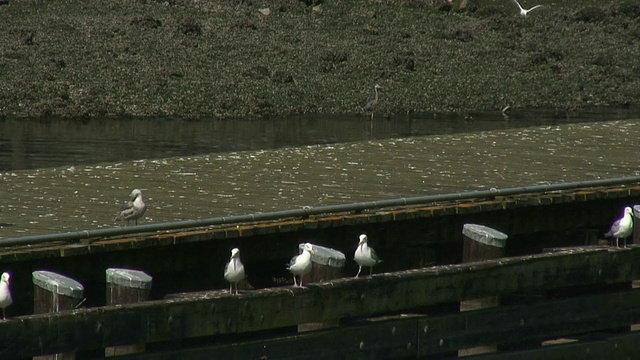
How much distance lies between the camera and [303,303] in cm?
1552

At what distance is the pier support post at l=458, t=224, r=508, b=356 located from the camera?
687 inches

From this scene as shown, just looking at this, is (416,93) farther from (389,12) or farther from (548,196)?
(548,196)

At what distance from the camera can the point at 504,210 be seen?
68.2 ft

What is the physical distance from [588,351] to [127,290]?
22.4 feet

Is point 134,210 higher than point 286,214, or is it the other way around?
point 286,214

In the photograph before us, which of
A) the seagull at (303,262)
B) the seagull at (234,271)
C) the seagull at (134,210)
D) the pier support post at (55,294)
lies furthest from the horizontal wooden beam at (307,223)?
the seagull at (303,262)

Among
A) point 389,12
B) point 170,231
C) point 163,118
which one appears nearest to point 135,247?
point 170,231

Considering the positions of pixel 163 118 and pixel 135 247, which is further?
pixel 163 118

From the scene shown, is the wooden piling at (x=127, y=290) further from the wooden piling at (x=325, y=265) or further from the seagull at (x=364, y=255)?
the seagull at (x=364, y=255)

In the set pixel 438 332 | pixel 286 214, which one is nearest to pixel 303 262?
pixel 438 332

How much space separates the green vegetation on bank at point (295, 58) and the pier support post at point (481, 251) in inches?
1196

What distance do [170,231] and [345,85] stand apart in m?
36.7

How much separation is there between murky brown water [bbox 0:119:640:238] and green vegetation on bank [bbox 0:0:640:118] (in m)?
20.1

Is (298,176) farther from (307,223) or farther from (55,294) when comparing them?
(55,294)
